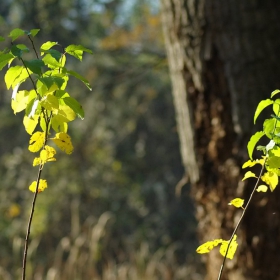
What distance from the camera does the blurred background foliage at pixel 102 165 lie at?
8922mm

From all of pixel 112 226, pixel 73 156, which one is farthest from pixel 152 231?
pixel 73 156

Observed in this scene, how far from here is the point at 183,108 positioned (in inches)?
95.8

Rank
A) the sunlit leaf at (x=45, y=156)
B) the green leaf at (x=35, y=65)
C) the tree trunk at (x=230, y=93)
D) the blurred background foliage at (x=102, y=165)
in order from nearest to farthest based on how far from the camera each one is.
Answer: the green leaf at (x=35, y=65)
the sunlit leaf at (x=45, y=156)
the tree trunk at (x=230, y=93)
the blurred background foliage at (x=102, y=165)

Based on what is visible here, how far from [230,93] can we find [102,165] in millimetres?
7342

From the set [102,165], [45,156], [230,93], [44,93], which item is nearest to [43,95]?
[44,93]

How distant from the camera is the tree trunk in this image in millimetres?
2291

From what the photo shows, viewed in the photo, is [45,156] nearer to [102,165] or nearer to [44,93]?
[44,93]

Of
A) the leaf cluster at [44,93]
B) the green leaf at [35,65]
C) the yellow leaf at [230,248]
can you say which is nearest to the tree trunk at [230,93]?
the yellow leaf at [230,248]

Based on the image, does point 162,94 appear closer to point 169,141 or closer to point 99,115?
point 169,141

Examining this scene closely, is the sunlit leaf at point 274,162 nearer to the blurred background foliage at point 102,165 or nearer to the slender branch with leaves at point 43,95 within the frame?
the slender branch with leaves at point 43,95

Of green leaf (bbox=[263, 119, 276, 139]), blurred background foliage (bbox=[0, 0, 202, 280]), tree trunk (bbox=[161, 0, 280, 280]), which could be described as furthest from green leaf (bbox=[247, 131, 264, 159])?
blurred background foliage (bbox=[0, 0, 202, 280])

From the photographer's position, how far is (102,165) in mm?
9578

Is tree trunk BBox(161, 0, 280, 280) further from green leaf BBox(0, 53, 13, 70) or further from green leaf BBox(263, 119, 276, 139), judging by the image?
green leaf BBox(0, 53, 13, 70)

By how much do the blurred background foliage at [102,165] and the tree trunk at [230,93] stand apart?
5576mm
